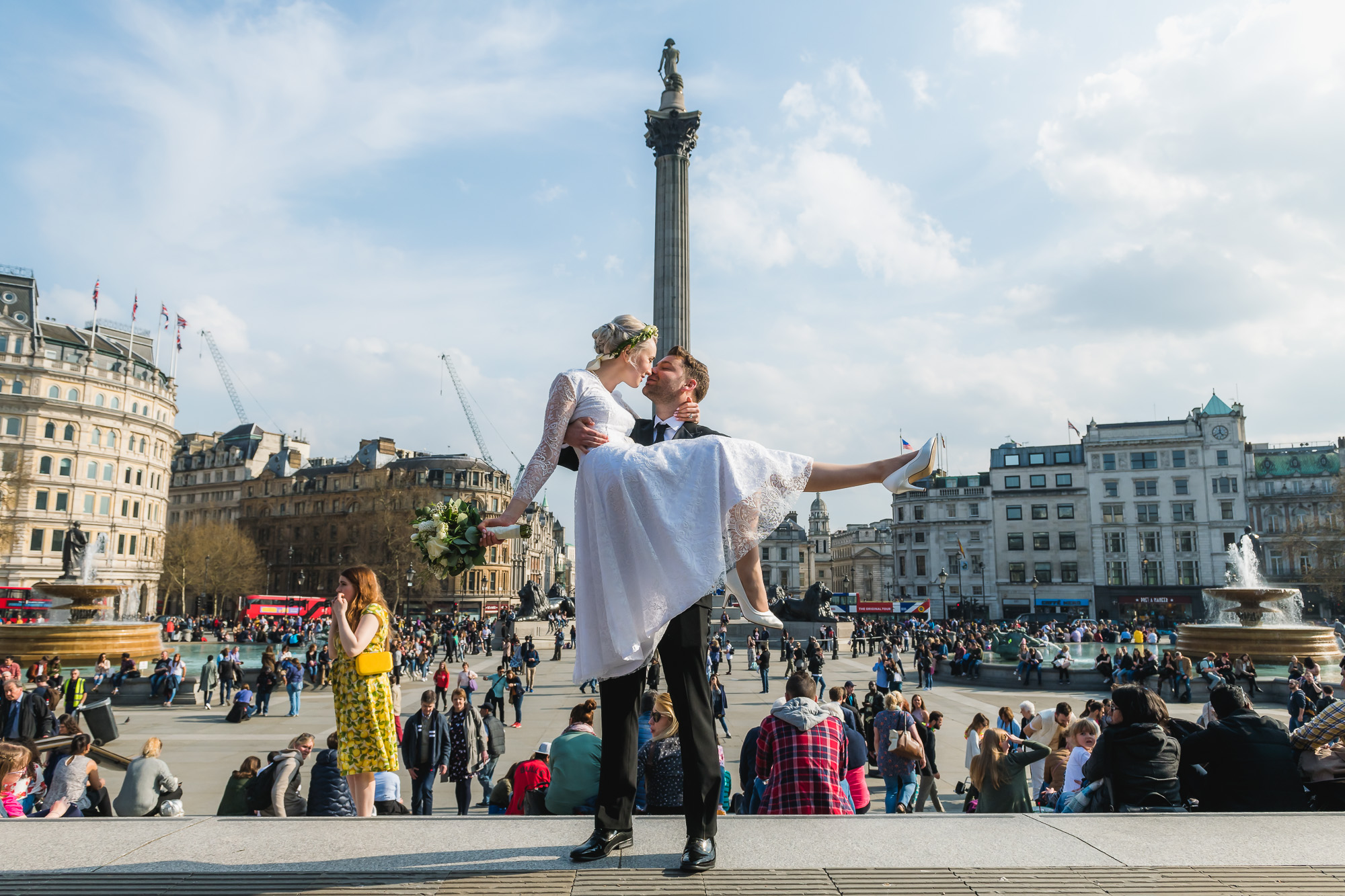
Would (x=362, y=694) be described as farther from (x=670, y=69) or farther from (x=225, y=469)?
(x=225, y=469)

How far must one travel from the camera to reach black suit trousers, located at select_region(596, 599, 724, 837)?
2994mm

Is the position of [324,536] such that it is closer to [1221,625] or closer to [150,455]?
[150,455]

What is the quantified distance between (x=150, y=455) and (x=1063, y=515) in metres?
73.4

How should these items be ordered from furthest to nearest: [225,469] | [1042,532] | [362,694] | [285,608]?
[225,469] → [1042,532] → [285,608] → [362,694]

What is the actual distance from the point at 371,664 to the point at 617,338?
6.96ft

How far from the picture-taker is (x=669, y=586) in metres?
3.12

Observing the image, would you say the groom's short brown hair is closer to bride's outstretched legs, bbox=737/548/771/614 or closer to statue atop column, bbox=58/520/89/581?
bride's outstretched legs, bbox=737/548/771/614

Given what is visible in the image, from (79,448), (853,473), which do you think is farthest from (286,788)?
(79,448)

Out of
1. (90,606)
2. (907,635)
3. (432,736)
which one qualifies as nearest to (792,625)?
(907,635)

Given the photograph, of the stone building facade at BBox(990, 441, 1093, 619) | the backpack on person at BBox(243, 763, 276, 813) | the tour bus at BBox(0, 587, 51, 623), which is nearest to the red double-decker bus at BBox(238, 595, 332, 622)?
the tour bus at BBox(0, 587, 51, 623)

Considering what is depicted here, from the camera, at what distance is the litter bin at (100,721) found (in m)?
13.7

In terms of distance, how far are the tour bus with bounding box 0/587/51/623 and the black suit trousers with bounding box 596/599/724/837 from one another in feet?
146

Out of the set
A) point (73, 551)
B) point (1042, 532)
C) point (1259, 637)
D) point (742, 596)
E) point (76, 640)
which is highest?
point (1042, 532)

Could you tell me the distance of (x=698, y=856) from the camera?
283cm
